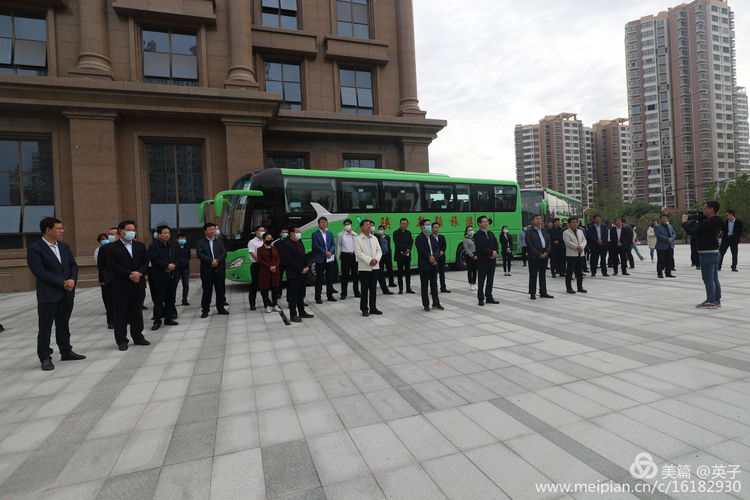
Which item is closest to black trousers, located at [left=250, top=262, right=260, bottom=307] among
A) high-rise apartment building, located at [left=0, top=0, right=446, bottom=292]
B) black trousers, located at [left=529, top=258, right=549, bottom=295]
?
black trousers, located at [left=529, top=258, right=549, bottom=295]

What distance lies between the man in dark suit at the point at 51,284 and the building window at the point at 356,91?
54.3ft

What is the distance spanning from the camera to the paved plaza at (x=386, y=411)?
221 centimetres

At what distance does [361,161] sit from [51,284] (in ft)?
52.6

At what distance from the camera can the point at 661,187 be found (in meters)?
64.5

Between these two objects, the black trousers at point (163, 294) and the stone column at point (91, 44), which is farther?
the stone column at point (91, 44)

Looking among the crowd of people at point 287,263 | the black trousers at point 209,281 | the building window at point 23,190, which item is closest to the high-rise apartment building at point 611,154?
the crowd of people at point 287,263

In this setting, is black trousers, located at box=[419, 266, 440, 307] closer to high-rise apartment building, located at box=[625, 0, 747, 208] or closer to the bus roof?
the bus roof

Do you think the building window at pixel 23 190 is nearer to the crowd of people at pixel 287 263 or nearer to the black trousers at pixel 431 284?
the crowd of people at pixel 287 263

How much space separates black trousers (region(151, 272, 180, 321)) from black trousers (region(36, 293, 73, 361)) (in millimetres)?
1829

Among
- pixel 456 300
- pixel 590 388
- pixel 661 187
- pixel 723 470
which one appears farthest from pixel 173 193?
pixel 661 187

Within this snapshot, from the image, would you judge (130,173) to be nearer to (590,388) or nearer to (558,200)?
(590,388)

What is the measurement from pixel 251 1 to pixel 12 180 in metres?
12.7

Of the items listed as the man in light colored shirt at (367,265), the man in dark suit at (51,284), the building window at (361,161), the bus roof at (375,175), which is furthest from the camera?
the building window at (361,161)

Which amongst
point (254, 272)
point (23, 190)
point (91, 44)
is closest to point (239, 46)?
point (91, 44)
